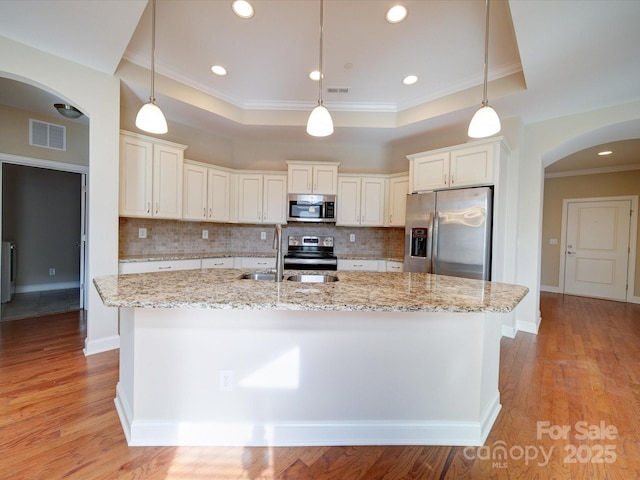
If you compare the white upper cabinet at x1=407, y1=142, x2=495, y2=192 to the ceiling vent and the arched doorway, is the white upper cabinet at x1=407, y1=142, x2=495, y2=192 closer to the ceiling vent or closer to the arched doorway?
the arched doorway

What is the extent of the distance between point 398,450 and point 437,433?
257 millimetres

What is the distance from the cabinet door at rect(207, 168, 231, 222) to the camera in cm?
401

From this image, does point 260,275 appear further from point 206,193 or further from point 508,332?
point 508,332

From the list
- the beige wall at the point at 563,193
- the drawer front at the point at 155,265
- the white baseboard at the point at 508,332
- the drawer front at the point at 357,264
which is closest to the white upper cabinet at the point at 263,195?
the drawer front at the point at 155,265

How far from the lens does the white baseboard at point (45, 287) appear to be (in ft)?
15.8

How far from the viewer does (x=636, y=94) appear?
8.96ft

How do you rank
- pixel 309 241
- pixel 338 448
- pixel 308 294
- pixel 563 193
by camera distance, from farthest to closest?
pixel 563 193 < pixel 309 241 < pixel 338 448 < pixel 308 294

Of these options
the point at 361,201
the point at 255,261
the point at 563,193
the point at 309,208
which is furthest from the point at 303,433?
the point at 563,193

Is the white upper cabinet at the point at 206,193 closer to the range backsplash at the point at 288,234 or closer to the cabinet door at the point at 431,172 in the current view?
the range backsplash at the point at 288,234

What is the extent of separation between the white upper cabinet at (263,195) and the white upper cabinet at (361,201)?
920 millimetres

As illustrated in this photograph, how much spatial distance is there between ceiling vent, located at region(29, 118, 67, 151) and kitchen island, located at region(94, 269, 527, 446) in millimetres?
3327

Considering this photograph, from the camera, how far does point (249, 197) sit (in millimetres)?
4309

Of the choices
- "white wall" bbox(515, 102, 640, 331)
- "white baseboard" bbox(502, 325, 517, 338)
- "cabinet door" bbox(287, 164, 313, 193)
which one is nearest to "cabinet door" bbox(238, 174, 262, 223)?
"cabinet door" bbox(287, 164, 313, 193)

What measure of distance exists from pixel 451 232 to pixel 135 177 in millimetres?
3751
